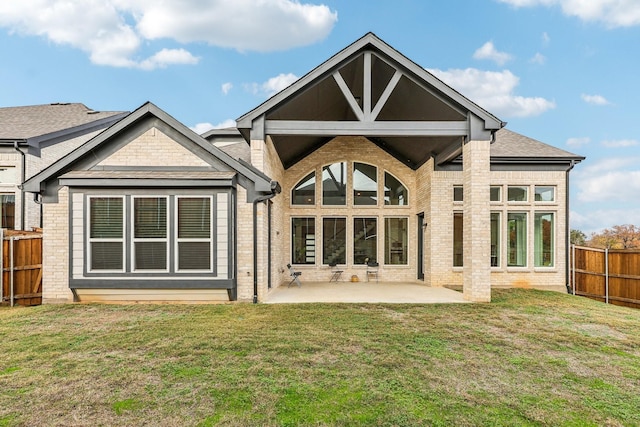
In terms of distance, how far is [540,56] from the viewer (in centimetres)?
2727

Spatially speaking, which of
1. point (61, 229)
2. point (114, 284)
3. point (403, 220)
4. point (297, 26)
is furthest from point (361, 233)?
point (297, 26)

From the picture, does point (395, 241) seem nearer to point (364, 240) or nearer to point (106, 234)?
point (364, 240)

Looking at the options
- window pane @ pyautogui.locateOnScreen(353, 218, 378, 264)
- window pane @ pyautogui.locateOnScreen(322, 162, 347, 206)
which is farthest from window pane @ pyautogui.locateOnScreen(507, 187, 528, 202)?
window pane @ pyautogui.locateOnScreen(322, 162, 347, 206)

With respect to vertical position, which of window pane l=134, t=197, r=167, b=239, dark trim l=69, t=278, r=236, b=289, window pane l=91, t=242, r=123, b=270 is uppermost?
window pane l=134, t=197, r=167, b=239

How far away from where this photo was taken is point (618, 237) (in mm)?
32812

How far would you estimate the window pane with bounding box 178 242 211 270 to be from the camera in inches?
330

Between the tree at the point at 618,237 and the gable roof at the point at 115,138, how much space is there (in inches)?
1322

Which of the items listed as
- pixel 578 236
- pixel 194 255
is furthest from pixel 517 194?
pixel 578 236

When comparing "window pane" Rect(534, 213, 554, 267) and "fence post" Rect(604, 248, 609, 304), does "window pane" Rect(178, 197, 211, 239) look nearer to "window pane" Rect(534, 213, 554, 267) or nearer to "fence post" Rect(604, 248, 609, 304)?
"window pane" Rect(534, 213, 554, 267)

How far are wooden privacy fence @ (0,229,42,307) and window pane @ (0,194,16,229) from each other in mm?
4151

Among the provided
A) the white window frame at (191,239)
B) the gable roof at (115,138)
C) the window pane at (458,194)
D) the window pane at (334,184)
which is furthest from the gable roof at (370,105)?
the window pane at (334,184)

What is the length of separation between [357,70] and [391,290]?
21.6 ft

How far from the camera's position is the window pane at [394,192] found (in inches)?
527

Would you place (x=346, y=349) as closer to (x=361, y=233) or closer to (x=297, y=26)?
(x=361, y=233)
